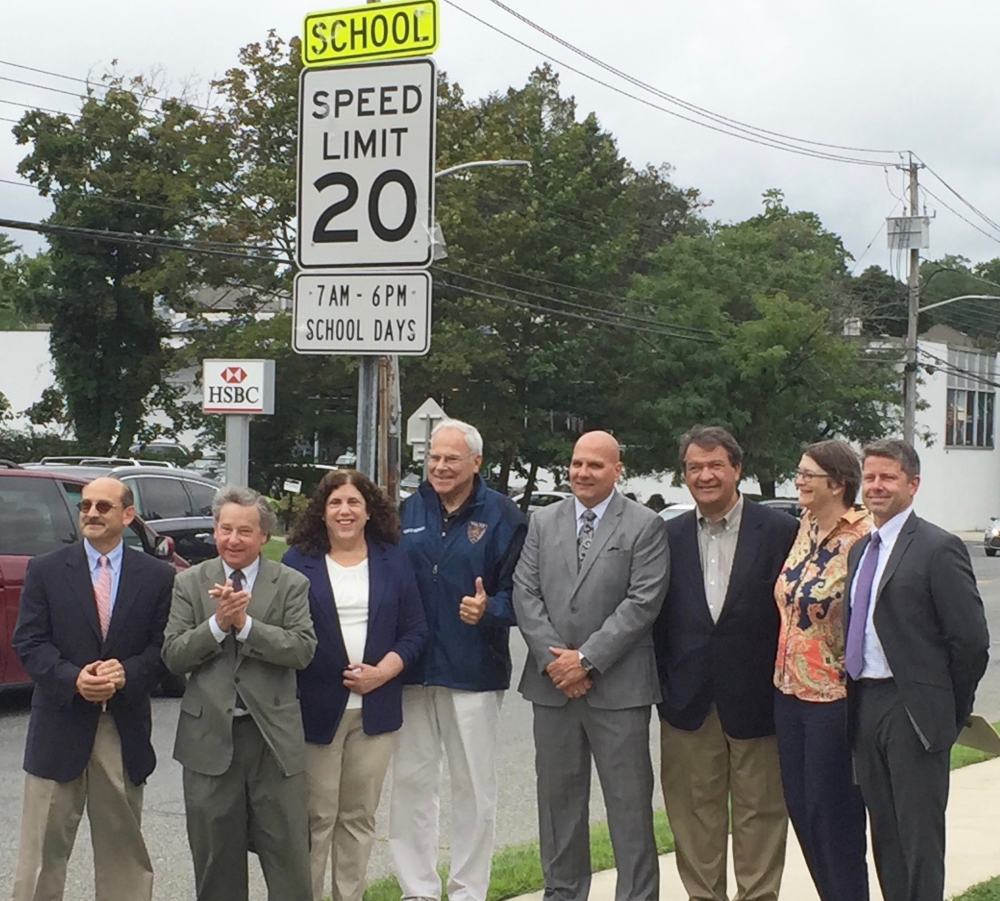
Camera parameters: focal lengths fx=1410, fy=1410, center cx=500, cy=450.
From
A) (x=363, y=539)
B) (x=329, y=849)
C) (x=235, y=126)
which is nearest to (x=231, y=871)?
(x=329, y=849)

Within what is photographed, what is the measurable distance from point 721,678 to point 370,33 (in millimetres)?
3068

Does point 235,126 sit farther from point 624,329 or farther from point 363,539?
point 363,539

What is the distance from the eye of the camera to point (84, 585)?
5.32 metres

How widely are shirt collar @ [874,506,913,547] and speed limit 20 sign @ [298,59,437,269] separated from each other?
2101 millimetres

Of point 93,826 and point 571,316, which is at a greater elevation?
point 571,316

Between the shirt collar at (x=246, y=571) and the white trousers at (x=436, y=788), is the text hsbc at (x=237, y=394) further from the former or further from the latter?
the shirt collar at (x=246, y=571)

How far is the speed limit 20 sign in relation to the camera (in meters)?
5.82

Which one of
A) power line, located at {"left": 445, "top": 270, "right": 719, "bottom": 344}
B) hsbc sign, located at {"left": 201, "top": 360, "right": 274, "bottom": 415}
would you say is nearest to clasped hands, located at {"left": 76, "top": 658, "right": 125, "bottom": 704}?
hsbc sign, located at {"left": 201, "top": 360, "right": 274, "bottom": 415}

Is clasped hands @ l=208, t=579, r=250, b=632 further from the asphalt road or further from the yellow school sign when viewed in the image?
the yellow school sign

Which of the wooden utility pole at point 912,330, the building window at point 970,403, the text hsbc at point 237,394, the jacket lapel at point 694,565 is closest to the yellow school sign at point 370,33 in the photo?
the jacket lapel at point 694,565

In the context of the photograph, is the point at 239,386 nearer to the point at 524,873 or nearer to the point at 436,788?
the point at 524,873

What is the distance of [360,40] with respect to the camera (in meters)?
5.99

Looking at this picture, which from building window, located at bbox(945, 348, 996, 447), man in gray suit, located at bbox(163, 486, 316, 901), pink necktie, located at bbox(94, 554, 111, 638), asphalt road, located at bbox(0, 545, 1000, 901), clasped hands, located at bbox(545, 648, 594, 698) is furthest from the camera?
building window, located at bbox(945, 348, 996, 447)

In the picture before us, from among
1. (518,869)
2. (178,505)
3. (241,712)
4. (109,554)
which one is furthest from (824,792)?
(178,505)
